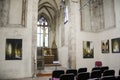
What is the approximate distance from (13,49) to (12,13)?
9.92ft

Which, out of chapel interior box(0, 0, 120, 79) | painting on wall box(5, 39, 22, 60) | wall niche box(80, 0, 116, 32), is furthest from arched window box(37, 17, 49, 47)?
painting on wall box(5, 39, 22, 60)

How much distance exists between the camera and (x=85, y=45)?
1369 centimetres

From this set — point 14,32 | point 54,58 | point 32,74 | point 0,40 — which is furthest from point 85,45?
point 54,58

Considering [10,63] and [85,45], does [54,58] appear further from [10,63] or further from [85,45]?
[10,63]

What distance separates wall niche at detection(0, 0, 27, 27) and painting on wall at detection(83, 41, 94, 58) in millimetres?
5813

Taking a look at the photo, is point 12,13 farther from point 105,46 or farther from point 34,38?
point 105,46

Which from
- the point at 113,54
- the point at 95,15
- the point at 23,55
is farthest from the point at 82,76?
the point at 95,15

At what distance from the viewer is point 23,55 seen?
12055 mm

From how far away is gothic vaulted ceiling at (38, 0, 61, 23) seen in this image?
71.2ft

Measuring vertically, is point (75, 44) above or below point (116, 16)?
below

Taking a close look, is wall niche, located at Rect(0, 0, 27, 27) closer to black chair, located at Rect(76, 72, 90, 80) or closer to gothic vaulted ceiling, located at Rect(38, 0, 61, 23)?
black chair, located at Rect(76, 72, 90, 80)

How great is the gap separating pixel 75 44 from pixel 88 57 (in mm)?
1708

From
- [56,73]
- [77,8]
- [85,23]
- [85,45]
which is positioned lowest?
[56,73]

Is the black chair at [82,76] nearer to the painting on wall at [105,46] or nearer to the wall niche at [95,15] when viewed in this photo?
the painting on wall at [105,46]
